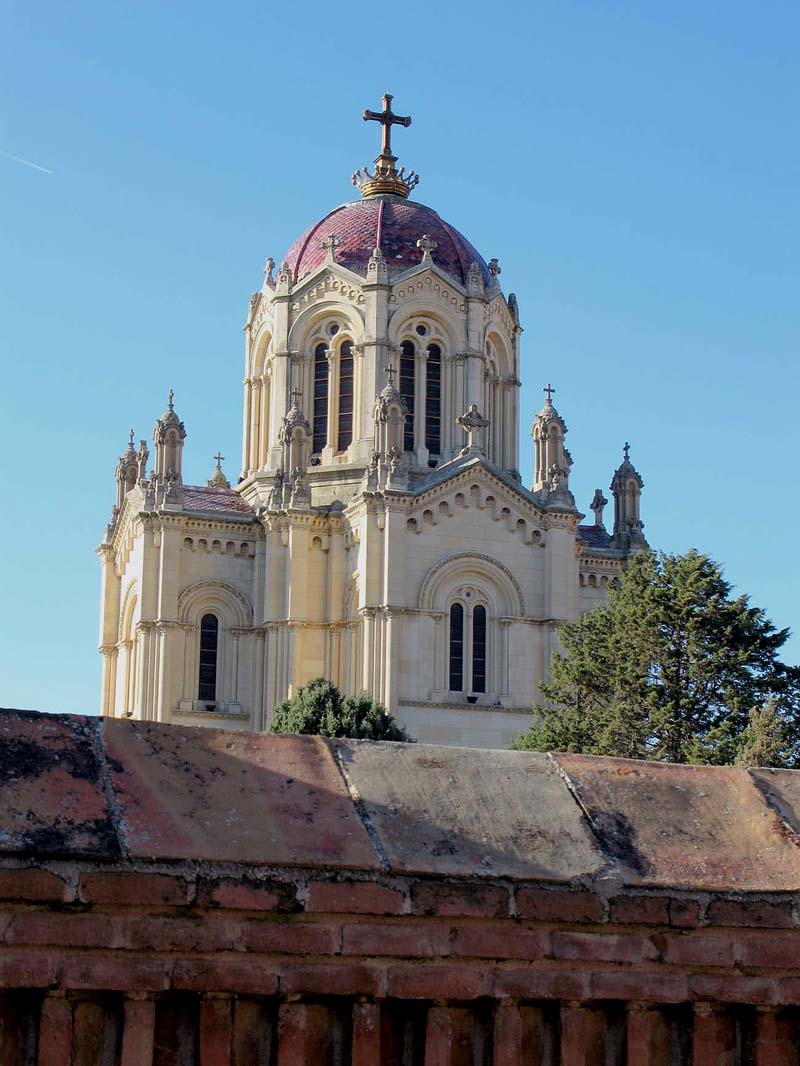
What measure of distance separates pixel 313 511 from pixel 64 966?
46289 millimetres

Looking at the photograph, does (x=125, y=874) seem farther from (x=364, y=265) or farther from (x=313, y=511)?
(x=364, y=265)

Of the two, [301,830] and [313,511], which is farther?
[313,511]

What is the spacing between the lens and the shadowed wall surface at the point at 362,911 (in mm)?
4211

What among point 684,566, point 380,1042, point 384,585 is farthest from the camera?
point 384,585

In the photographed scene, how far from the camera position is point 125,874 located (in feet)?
A: 13.8

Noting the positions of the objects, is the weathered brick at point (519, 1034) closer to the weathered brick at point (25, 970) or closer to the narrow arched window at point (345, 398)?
the weathered brick at point (25, 970)

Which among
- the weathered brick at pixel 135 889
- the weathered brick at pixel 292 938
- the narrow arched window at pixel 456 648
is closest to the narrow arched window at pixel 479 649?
the narrow arched window at pixel 456 648

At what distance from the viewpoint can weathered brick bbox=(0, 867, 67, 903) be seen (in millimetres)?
4105

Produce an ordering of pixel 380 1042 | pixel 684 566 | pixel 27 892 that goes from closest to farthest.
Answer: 1. pixel 27 892
2. pixel 380 1042
3. pixel 684 566

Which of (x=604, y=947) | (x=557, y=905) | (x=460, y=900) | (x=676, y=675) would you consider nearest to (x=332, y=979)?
(x=460, y=900)

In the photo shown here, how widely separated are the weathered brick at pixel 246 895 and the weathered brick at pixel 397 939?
0.16 m

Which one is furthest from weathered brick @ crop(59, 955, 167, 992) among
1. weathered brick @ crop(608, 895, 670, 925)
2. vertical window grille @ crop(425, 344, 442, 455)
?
vertical window grille @ crop(425, 344, 442, 455)

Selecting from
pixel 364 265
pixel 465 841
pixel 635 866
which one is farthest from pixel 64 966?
pixel 364 265

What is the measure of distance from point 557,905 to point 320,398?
164ft
